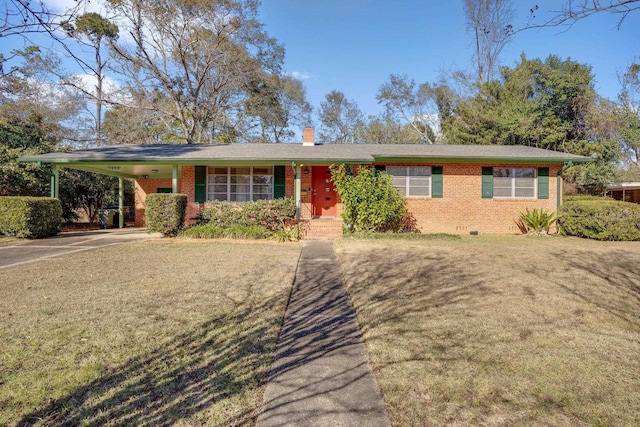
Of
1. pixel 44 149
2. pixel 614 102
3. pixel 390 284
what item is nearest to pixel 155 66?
pixel 44 149

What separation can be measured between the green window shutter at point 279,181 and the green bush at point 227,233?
2167 mm

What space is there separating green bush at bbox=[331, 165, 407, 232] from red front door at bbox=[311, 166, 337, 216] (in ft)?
5.14

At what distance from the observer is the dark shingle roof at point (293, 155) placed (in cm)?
1215

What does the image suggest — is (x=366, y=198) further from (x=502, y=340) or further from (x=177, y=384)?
(x=177, y=384)

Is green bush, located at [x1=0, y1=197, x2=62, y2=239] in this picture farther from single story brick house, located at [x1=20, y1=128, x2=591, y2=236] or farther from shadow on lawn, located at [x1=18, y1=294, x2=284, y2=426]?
shadow on lawn, located at [x1=18, y1=294, x2=284, y2=426]

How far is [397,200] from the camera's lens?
1202 cm

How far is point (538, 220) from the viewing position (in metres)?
12.6

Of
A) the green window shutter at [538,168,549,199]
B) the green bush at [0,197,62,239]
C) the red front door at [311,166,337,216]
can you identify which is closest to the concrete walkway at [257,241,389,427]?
the red front door at [311,166,337,216]

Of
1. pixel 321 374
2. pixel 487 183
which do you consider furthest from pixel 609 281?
pixel 487 183

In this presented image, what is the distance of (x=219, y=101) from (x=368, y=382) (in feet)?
86.3

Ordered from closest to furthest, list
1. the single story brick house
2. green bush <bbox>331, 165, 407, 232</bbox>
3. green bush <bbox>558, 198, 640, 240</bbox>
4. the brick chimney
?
green bush <bbox>558, 198, 640, 240</bbox>, green bush <bbox>331, 165, 407, 232</bbox>, the single story brick house, the brick chimney

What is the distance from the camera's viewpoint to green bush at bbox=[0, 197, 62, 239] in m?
10.7

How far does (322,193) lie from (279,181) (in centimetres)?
188

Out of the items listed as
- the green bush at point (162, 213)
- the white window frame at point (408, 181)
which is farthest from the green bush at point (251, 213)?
the white window frame at point (408, 181)
